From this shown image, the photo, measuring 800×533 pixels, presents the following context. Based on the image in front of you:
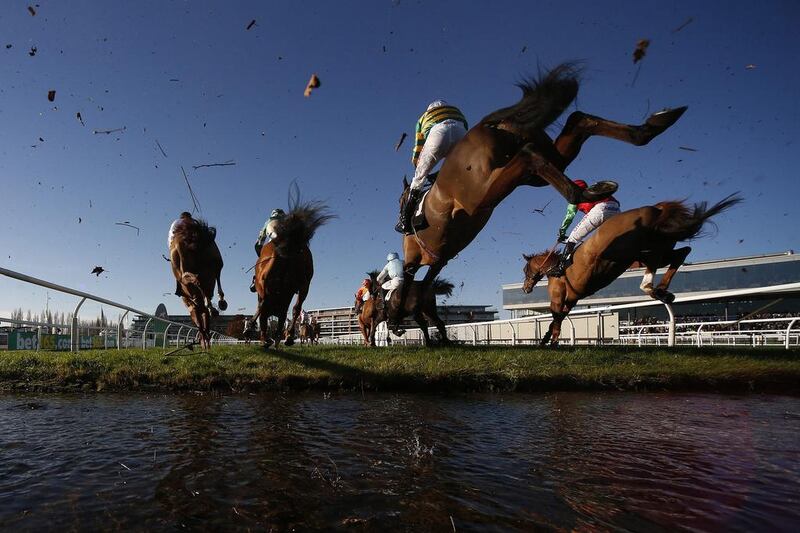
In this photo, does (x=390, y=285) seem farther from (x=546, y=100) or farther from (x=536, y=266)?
(x=546, y=100)

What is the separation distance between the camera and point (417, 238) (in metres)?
5.80

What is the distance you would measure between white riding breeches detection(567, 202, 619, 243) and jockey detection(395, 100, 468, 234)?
3.63m

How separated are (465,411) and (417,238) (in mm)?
2475

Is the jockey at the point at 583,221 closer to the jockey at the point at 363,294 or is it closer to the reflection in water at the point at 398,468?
the reflection in water at the point at 398,468

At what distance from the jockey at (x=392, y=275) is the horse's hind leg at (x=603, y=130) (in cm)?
589

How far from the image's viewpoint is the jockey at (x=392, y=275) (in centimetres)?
1005

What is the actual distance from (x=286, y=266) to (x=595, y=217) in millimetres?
5525

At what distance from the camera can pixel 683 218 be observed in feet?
22.7

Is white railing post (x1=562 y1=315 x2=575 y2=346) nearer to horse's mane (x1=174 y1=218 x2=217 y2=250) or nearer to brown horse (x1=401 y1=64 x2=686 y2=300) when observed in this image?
brown horse (x1=401 y1=64 x2=686 y2=300)

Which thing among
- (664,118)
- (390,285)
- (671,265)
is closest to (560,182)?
(664,118)

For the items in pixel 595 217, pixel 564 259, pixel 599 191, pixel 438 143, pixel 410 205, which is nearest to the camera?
pixel 599 191

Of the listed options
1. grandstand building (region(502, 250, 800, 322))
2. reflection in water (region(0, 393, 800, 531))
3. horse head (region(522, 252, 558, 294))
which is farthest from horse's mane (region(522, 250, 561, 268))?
grandstand building (region(502, 250, 800, 322))

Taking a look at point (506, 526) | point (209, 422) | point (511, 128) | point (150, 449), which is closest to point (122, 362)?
point (209, 422)

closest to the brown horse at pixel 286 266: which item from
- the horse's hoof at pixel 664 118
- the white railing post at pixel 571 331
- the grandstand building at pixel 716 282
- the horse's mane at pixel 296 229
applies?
the horse's mane at pixel 296 229
